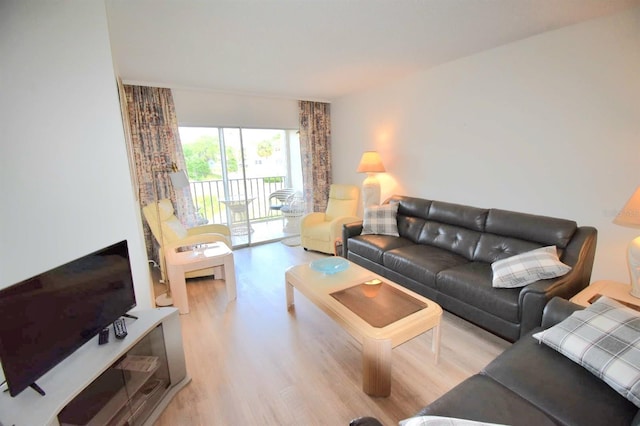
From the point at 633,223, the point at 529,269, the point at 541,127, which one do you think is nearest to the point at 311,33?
the point at 541,127

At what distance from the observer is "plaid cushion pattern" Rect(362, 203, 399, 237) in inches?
141

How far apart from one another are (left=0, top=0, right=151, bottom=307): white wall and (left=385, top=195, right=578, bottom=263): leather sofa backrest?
296 cm

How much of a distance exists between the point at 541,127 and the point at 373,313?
234 cm

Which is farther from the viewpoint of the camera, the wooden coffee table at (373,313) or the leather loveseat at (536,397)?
the wooden coffee table at (373,313)

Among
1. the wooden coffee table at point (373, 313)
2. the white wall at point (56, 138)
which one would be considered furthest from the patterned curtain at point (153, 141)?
the wooden coffee table at point (373, 313)

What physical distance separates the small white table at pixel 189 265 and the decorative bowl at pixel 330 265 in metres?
0.88

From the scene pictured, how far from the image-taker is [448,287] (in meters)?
2.45

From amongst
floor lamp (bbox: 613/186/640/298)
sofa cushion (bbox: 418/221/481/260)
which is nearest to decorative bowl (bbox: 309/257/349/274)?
sofa cushion (bbox: 418/221/481/260)

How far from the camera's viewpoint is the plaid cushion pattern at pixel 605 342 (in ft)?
3.83

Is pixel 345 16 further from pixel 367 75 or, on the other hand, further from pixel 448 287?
pixel 448 287

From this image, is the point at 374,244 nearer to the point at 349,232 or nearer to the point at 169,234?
the point at 349,232

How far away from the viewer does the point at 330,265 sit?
2.70 metres

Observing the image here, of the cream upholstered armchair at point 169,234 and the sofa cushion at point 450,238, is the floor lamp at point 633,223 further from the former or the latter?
the cream upholstered armchair at point 169,234

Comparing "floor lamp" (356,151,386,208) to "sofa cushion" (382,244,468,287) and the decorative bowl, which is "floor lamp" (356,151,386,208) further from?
the decorative bowl
